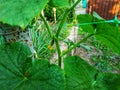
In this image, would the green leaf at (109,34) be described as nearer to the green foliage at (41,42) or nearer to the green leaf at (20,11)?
the green leaf at (20,11)

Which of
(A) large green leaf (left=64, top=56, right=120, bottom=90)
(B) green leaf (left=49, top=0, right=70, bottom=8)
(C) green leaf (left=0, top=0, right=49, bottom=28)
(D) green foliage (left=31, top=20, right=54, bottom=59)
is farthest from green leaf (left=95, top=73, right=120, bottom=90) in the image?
(D) green foliage (left=31, top=20, right=54, bottom=59)

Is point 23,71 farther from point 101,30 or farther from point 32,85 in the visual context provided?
point 101,30

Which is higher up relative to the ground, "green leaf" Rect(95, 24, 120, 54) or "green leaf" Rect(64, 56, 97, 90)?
"green leaf" Rect(95, 24, 120, 54)

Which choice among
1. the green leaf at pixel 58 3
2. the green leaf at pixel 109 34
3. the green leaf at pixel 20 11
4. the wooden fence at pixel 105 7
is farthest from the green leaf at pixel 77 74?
the wooden fence at pixel 105 7

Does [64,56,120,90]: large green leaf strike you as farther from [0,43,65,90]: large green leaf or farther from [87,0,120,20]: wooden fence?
[87,0,120,20]: wooden fence

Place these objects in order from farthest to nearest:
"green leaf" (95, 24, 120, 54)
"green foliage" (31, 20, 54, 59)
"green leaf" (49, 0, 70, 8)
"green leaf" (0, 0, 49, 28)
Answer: "green foliage" (31, 20, 54, 59)
"green leaf" (95, 24, 120, 54)
"green leaf" (49, 0, 70, 8)
"green leaf" (0, 0, 49, 28)

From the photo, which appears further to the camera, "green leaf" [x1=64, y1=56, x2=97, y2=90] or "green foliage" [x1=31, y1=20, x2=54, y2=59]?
"green foliage" [x1=31, y1=20, x2=54, y2=59]

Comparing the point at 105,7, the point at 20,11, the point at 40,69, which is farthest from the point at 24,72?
the point at 105,7
